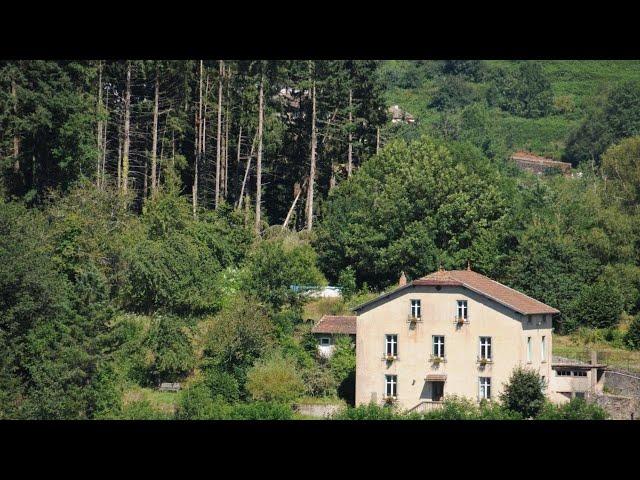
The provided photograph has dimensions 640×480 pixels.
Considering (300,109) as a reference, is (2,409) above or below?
below

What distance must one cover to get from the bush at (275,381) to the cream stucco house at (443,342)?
171 cm

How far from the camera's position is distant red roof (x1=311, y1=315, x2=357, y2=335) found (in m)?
37.2

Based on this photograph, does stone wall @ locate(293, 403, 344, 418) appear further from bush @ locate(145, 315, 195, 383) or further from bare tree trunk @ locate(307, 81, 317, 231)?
bare tree trunk @ locate(307, 81, 317, 231)

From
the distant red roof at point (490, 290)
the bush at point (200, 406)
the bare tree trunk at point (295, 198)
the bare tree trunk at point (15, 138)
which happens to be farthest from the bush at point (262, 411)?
the bare tree trunk at point (295, 198)

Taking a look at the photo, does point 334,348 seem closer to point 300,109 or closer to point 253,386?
point 253,386

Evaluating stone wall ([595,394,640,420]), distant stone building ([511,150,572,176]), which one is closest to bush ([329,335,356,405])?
stone wall ([595,394,640,420])

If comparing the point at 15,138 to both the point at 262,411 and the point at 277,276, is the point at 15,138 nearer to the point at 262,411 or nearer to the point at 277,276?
the point at 277,276

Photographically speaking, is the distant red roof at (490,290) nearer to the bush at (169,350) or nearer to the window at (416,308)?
the window at (416,308)

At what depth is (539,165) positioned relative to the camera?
92.6 metres

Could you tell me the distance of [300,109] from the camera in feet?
170

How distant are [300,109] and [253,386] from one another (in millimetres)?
19497

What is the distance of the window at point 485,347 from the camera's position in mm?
35562

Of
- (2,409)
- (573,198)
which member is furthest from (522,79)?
(2,409)
